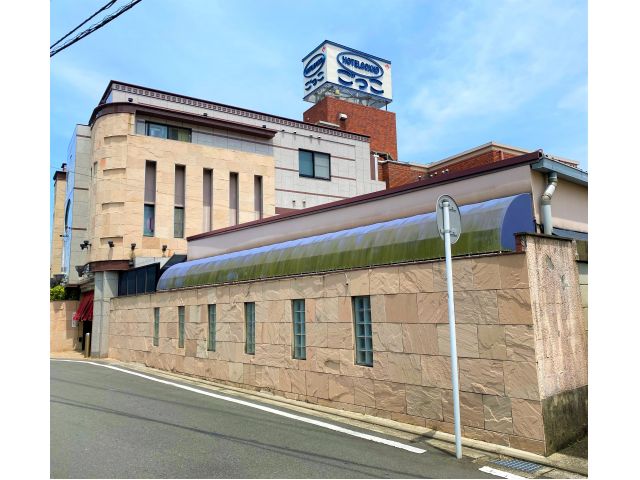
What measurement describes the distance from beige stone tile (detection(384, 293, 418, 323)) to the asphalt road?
7.84 ft

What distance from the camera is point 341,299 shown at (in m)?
10.9

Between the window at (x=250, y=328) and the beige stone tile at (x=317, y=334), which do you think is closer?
the beige stone tile at (x=317, y=334)

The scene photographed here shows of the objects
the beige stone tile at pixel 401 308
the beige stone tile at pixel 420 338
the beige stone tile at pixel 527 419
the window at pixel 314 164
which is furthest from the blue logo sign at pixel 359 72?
the beige stone tile at pixel 527 419

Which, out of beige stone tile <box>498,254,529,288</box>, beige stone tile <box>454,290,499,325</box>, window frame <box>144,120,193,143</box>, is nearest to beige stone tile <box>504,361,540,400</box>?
beige stone tile <box>454,290,499,325</box>

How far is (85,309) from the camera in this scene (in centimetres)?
2689

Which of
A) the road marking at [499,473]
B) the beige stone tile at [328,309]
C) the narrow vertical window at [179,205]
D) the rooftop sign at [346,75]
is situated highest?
the rooftop sign at [346,75]

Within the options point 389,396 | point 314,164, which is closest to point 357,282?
point 389,396

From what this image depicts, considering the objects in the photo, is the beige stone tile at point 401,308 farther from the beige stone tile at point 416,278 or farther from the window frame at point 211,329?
the window frame at point 211,329

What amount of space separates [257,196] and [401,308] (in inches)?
804

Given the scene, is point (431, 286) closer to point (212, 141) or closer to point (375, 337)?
point (375, 337)

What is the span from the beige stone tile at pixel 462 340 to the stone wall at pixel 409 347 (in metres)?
0.02

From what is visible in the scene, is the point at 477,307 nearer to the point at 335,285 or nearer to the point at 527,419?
the point at 527,419

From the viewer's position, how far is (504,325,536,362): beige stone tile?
25.0 ft

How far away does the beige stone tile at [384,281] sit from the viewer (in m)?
9.81
